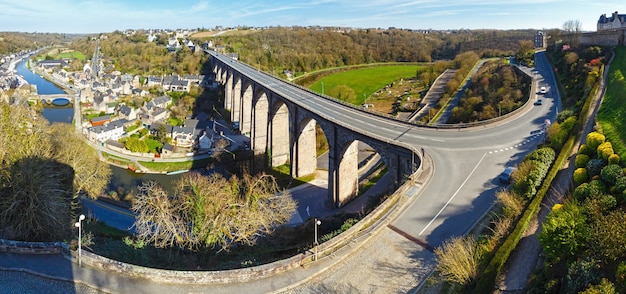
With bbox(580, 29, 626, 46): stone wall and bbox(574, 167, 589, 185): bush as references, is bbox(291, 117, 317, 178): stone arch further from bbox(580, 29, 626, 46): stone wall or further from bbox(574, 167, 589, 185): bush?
bbox(580, 29, 626, 46): stone wall

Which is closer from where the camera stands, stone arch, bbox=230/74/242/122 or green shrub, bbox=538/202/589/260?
green shrub, bbox=538/202/589/260

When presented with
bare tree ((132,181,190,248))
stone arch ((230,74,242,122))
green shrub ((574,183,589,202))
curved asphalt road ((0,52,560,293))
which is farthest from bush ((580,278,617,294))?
stone arch ((230,74,242,122))

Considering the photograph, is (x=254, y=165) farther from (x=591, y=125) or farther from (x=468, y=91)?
(x=591, y=125)

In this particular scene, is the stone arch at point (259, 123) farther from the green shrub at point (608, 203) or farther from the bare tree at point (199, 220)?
the green shrub at point (608, 203)

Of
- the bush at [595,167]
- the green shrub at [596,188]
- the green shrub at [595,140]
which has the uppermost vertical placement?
the green shrub at [595,140]

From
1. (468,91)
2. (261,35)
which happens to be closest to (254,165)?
(468,91)

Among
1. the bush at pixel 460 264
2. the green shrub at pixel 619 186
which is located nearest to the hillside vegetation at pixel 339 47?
the bush at pixel 460 264
